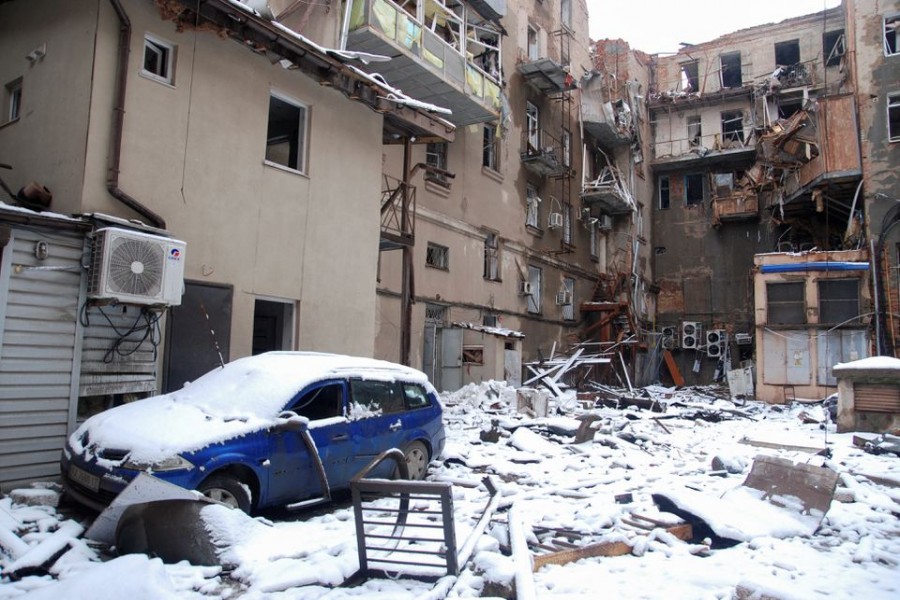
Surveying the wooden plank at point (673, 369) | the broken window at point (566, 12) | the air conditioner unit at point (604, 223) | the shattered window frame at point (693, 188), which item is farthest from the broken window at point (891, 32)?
the wooden plank at point (673, 369)

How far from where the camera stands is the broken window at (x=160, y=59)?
29.4 ft

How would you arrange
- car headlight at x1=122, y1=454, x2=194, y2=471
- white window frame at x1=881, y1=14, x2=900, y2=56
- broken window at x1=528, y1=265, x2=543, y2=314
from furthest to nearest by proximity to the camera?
1. broken window at x1=528, y1=265, x2=543, y2=314
2. white window frame at x1=881, y1=14, x2=900, y2=56
3. car headlight at x1=122, y1=454, x2=194, y2=471

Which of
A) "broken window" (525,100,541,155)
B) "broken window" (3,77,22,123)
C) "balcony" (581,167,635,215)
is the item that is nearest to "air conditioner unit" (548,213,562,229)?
"broken window" (525,100,541,155)

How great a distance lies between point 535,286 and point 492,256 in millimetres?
3486

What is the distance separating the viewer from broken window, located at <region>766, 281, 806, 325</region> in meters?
21.2

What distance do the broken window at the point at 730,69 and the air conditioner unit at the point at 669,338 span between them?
1333 cm

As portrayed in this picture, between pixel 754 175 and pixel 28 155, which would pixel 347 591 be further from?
pixel 754 175

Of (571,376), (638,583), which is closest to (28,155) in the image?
(638,583)

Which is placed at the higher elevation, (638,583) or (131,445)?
(131,445)

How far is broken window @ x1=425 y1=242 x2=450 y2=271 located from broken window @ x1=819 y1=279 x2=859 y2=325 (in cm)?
1310

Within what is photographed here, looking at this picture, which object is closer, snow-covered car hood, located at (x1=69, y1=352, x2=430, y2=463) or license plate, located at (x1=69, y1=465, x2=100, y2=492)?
license plate, located at (x1=69, y1=465, x2=100, y2=492)

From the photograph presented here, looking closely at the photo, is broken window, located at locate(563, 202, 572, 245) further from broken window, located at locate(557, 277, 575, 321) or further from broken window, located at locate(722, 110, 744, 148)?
broken window, located at locate(722, 110, 744, 148)

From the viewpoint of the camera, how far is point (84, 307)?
25.3 ft

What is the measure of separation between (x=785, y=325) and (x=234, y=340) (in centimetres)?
1886
